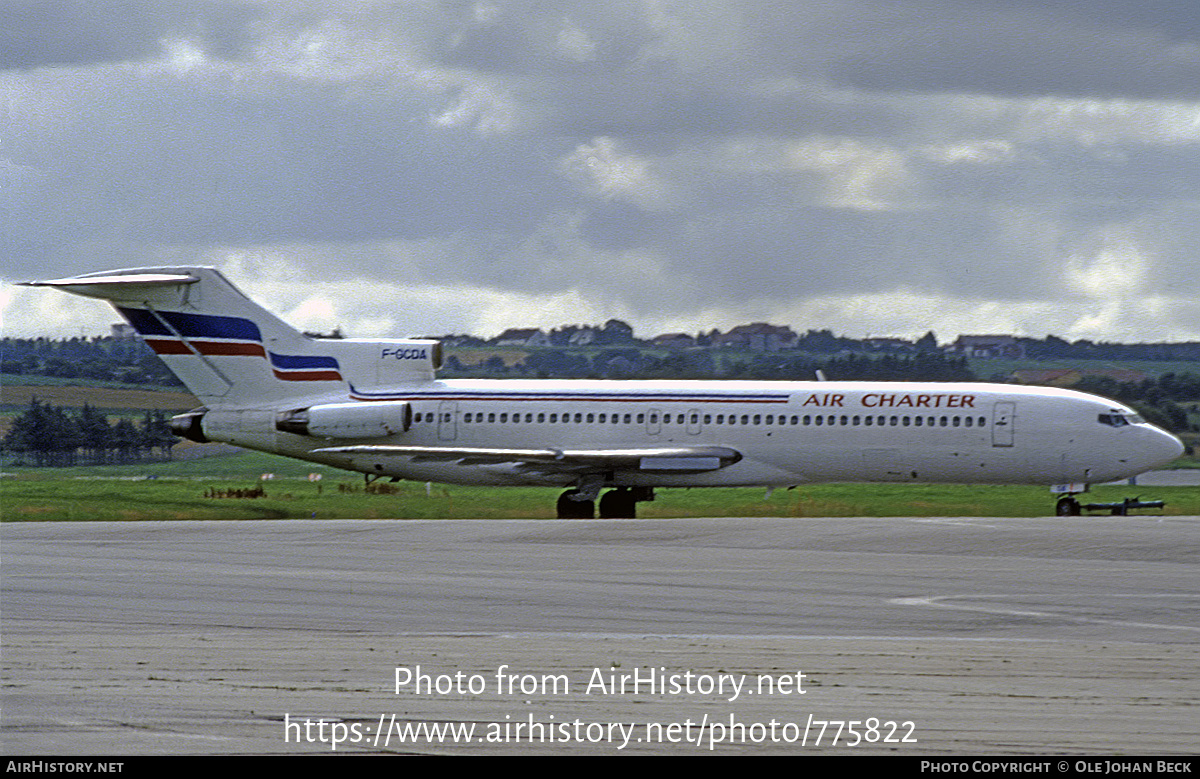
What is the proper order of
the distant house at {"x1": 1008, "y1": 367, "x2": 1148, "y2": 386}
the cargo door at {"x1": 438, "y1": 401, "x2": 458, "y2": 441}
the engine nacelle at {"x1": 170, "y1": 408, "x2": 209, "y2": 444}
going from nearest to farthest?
the cargo door at {"x1": 438, "y1": 401, "x2": 458, "y2": 441} < the engine nacelle at {"x1": 170, "y1": 408, "x2": 209, "y2": 444} < the distant house at {"x1": 1008, "y1": 367, "x2": 1148, "y2": 386}

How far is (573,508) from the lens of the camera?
42.3 metres

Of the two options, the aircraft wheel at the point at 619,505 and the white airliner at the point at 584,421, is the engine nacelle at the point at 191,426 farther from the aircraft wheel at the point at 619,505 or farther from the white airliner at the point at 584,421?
the aircraft wheel at the point at 619,505

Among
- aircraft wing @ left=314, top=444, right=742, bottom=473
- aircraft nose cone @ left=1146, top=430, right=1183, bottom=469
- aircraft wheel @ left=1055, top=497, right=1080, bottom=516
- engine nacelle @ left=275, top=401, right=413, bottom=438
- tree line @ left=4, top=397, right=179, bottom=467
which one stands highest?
engine nacelle @ left=275, top=401, right=413, bottom=438

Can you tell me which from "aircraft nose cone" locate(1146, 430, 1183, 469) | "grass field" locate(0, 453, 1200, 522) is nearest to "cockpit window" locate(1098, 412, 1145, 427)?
"aircraft nose cone" locate(1146, 430, 1183, 469)

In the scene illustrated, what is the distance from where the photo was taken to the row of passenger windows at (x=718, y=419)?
133 ft

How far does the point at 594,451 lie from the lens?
140ft

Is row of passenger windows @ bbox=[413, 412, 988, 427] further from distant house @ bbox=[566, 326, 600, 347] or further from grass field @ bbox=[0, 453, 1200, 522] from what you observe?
distant house @ bbox=[566, 326, 600, 347]

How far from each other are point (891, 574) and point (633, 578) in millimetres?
3354

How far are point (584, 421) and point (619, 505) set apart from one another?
90.4 inches

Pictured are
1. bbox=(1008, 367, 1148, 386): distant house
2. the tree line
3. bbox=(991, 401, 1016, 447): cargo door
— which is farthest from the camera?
the tree line

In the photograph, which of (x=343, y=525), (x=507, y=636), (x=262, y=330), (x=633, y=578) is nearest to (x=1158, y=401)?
(x=262, y=330)

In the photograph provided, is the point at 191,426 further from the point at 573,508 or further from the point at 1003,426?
the point at 1003,426

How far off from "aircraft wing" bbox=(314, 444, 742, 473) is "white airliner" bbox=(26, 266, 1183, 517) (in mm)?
49

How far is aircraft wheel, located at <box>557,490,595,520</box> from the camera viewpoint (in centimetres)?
4212
